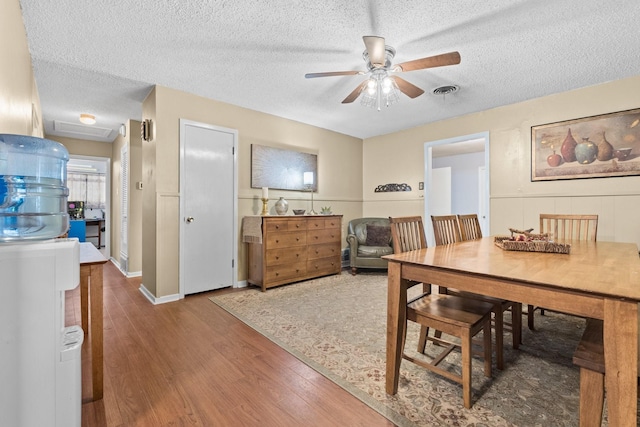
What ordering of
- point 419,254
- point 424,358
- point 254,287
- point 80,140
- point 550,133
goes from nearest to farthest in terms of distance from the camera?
point 419,254 → point 424,358 → point 550,133 → point 254,287 → point 80,140

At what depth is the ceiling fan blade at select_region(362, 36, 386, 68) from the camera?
2.05 meters

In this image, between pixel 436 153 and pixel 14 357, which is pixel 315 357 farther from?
pixel 436 153

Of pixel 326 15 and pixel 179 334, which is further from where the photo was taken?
pixel 179 334

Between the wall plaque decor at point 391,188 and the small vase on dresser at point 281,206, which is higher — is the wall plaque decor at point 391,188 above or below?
above

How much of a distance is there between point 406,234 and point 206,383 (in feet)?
5.34

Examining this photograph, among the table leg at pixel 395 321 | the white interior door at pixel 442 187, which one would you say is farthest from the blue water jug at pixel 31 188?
the white interior door at pixel 442 187

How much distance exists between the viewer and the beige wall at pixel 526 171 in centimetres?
318

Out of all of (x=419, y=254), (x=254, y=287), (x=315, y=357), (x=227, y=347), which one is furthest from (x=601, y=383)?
(x=254, y=287)

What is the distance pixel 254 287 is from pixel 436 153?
522 centimetres

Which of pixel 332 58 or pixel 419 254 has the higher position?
pixel 332 58

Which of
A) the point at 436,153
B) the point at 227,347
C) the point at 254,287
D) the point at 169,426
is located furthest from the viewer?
the point at 436,153

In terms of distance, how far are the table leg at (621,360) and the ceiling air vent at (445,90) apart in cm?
295

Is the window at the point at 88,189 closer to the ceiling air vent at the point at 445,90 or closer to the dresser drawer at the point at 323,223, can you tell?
the dresser drawer at the point at 323,223

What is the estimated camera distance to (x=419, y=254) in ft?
5.88
